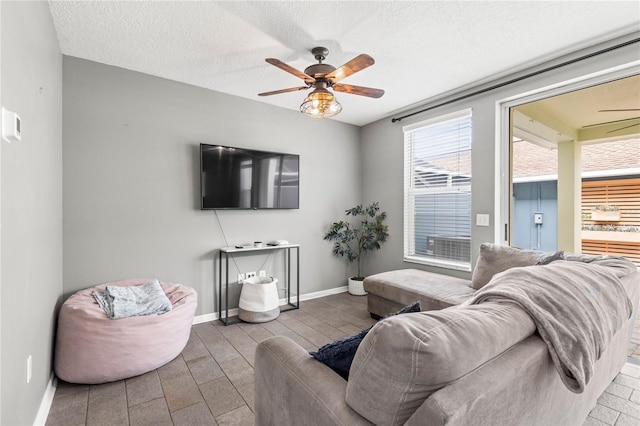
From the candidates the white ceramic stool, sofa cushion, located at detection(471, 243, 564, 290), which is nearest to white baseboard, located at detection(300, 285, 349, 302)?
the white ceramic stool

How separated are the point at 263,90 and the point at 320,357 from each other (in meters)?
3.03

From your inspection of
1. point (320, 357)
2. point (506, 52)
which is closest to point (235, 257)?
point (320, 357)

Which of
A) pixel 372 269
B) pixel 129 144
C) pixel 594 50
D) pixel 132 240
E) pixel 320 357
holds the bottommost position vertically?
pixel 372 269

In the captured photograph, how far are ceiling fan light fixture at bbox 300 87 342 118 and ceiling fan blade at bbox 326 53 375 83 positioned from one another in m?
0.13

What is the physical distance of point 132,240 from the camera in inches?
117

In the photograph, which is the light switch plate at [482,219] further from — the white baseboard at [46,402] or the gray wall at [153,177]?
the white baseboard at [46,402]

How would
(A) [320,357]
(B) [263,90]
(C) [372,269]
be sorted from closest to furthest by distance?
(A) [320,357] → (B) [263,90] → (C) [372,269]

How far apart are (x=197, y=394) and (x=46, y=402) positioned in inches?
34.3

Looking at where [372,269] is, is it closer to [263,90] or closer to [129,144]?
[263,90]

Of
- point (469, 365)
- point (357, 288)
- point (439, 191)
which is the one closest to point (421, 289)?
point (439, 191)

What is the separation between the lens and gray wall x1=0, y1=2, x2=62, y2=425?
4.12 feet

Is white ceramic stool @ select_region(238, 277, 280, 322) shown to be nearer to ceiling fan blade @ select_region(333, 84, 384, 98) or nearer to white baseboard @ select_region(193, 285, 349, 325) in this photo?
white baseboard @ select_region(193, 285, 349, 325)

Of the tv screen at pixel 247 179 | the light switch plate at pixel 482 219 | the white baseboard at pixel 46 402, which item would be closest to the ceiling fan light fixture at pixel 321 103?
the tv screen at pixel 247 179

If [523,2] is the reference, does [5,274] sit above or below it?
below
